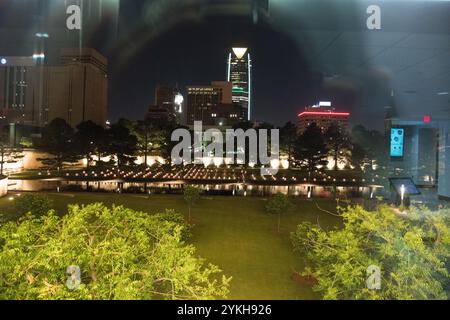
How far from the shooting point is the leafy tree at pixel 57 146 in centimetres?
1502

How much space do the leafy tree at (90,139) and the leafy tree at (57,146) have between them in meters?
0.66

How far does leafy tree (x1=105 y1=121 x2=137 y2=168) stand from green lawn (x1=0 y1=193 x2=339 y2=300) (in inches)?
318

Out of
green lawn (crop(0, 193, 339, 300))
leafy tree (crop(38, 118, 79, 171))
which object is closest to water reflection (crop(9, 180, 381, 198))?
leafy tree (crop(38, 118, 79, 171))

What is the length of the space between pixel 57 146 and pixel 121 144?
9.80 feet

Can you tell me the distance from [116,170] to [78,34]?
15.8 meters

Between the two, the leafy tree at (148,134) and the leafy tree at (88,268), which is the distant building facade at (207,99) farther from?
the leafy tree at (88,268)

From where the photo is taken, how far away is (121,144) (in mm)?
17109

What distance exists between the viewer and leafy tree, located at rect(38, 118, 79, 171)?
15016 mm

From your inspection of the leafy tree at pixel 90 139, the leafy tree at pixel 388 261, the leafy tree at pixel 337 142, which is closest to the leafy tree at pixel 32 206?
the leafy tree at pixel 388 261

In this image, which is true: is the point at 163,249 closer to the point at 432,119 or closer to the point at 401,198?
the point at 432,119

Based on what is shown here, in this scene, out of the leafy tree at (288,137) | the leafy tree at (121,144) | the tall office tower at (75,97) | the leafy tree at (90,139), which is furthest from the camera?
the tall office tower at (75,97)

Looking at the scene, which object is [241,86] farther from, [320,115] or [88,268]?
[88,268]

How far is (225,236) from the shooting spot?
248 inches

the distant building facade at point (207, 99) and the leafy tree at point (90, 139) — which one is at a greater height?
the distant building facade at point (207, 99)
